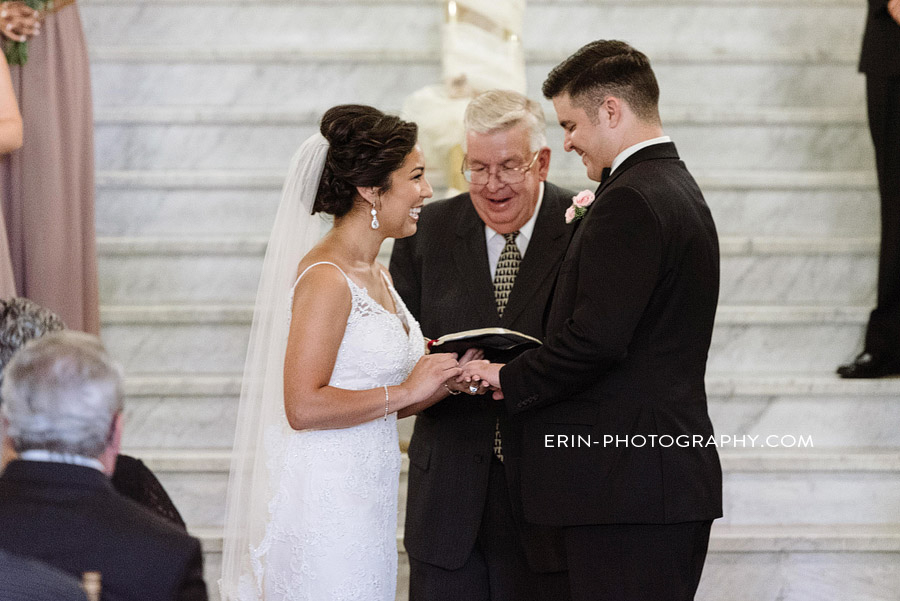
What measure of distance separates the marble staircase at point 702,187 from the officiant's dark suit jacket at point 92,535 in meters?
2.03

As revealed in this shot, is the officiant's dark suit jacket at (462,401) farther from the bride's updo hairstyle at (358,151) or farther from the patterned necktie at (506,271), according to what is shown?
the bride's updo hairstyle at (358,151)

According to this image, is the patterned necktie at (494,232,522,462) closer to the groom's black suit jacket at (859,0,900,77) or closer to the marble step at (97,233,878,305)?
the marble step at (97,233,878,305)

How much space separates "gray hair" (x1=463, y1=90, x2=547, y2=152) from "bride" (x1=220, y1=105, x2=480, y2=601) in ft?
0.82

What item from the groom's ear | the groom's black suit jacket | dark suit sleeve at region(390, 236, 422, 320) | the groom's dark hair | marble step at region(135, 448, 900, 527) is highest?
the groom's black suit jacket

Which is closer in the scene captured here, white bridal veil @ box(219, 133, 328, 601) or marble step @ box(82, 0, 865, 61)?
white bridal veil @ box(219, 133, 328, 601)

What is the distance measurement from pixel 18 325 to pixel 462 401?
122 cm

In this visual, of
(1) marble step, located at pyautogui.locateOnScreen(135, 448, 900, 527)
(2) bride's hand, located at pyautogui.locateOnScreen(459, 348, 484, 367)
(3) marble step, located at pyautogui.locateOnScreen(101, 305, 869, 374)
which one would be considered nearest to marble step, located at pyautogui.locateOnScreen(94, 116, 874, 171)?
(3) marble step, located at pyautogui.locateOnScreen(101, 305, 869, 374)

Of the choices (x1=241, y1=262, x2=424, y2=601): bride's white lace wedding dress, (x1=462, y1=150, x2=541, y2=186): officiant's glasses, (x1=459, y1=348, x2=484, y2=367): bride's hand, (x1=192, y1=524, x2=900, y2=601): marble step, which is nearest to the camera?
(x1=241, y1=262, x2=424, y2=601): bride's white lace wedding dress

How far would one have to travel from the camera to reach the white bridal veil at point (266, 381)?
2.38m

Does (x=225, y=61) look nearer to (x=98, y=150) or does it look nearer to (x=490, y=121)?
(x=98, y=150)

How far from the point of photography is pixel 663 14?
4578 millimetres

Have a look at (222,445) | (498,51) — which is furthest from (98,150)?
(498,51)

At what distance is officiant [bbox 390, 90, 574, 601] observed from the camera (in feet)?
8.20

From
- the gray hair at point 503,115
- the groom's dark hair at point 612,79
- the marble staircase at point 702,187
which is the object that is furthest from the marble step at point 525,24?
the groom's dark hair at point 612,79
